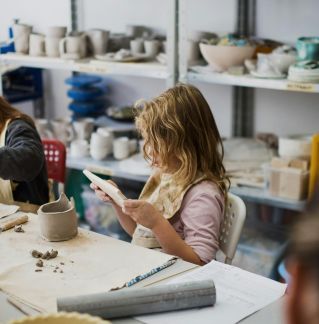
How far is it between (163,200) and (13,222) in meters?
0.43

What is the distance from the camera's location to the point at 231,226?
5.68 ft

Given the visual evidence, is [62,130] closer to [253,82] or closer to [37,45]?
[37,45]

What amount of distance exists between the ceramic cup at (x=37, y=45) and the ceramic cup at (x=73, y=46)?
0.16 meters

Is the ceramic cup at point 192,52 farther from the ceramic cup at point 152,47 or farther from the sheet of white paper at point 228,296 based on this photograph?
the sheet of white paper at point 228,296

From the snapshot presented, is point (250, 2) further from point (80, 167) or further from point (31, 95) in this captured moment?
point (31, 95)

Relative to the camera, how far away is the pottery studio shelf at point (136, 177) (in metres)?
2.54

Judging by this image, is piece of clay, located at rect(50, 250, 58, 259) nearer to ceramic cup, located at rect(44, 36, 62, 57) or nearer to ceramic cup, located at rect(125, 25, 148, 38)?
ceramic cup, located at rect(44, 36, 62, 57)

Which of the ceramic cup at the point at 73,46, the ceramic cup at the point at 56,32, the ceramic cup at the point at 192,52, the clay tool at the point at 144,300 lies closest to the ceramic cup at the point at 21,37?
the ceramic cup at the point at 56,32

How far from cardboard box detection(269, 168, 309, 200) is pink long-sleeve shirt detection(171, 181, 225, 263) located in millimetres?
823

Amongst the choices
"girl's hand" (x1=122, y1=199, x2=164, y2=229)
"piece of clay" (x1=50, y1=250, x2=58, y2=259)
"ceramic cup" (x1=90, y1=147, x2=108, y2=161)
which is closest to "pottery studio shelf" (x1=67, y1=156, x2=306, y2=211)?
"ceramic cup" (x1=90, y1=147, x2=108, y2=161)

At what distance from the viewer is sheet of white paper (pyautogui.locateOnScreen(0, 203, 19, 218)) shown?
180cm

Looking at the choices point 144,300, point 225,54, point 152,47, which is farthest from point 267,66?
point 144,300

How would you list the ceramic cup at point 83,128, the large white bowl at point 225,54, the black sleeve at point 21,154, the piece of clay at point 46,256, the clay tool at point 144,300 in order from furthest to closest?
the ceramic cup at point 83,128
the large white bowl at point 225,54
the black sleeve at point 21,154
the piece of clay at point 46,256
the clay tool at point 144,300

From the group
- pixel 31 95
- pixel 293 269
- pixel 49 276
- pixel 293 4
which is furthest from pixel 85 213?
pixel 293 269
